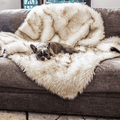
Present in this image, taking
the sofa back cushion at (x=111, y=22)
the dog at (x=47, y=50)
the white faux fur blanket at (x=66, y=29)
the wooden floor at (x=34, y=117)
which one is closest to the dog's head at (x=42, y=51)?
the dog at (x=47, y=50)

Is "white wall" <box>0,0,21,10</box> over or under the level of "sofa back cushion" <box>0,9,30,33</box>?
over

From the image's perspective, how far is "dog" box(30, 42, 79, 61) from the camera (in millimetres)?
1247

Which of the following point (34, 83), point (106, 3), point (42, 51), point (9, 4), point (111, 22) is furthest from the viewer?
point (106, 3)

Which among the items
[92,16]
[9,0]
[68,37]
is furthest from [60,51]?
[9,0]

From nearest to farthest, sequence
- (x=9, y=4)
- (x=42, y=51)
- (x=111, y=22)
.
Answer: (x=42, y=51) → (x=111, y=22) → (x=9, y=4)

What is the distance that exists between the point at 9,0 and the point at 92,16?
234 cm

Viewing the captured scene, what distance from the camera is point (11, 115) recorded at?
1.07m

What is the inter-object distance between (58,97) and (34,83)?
0.75 feet

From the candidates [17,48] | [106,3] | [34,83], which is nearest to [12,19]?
[17,48]

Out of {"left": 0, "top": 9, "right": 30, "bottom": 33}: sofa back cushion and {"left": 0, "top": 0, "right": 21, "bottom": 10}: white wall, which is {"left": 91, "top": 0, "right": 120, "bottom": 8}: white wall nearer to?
{"left": 0, "top": 0, "right": 21, "bottom": 10}: white wall

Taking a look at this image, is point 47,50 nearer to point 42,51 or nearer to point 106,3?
point 42,51

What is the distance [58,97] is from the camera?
1000 mm

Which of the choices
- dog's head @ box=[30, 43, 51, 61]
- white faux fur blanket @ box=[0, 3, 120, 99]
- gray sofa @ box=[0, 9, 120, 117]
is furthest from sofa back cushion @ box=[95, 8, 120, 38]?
dog's head @ box=[30, 43, 51, 61]

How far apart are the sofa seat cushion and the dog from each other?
0.27 metres
